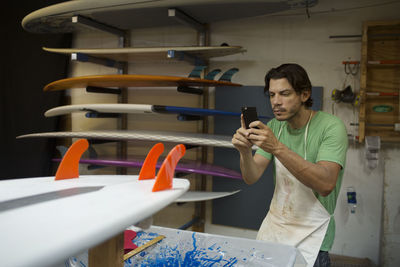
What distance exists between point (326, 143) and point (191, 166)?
127cm

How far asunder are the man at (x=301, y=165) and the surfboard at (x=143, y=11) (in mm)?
874

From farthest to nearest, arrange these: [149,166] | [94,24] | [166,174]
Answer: [94,24]
[149,166]
[166,174]

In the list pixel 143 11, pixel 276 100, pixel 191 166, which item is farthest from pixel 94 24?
pixel 276 100

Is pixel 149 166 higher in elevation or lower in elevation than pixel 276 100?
lower

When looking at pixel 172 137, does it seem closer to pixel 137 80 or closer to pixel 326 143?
pixel 137 80

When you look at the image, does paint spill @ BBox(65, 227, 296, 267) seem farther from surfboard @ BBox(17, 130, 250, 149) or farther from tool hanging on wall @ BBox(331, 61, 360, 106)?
tool hanging on wall @ BBox(331, 61, 360, 106)

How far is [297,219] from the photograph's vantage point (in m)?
1.39

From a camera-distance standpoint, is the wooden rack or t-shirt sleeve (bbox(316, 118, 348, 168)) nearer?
t-shirt sleeve (bbox(316, 118, 348, 168))

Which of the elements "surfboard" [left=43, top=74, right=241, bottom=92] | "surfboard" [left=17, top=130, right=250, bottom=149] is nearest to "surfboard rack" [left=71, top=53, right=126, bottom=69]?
"surfboard" [left=43, top=74, right=241, bottom=92]

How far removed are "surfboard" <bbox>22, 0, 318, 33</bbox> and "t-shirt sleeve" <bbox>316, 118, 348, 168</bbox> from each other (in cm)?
101

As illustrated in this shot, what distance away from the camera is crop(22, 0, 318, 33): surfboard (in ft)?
7.00

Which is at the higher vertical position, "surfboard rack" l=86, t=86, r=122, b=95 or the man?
"surfboard rack" l=86, t=86, r=122, b=95

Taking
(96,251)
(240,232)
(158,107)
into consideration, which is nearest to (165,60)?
(158,107)

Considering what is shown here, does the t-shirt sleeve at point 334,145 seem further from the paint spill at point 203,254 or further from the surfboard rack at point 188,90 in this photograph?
the surfboard rack at point 188,90
